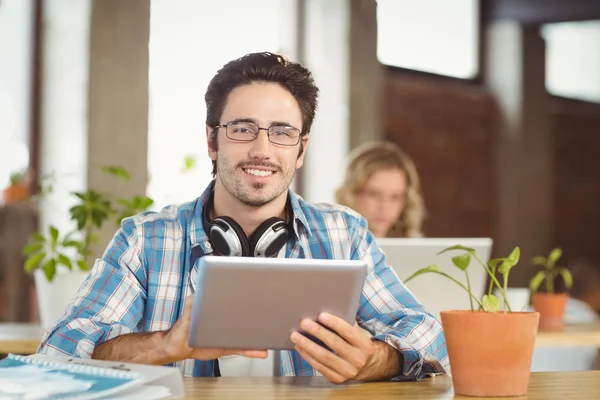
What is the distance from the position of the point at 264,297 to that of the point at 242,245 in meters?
0.54

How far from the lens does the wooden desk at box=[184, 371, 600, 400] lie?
4.96 ft

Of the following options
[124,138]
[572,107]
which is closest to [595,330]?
[124,138]

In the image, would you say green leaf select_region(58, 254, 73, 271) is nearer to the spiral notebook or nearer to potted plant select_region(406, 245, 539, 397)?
the spiral notebook

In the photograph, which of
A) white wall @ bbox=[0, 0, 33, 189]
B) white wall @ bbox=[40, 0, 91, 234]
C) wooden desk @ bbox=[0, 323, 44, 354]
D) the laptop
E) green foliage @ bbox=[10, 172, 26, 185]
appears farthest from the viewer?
white wall @ bbox=[0, 0, 33, 189]

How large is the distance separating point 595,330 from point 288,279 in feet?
6.47

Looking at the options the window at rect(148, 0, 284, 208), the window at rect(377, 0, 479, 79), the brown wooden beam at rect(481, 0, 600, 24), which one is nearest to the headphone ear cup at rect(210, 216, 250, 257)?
the window at rect(148, 0, 284, 208)

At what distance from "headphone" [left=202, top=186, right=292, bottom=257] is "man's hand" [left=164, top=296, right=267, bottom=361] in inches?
16.2

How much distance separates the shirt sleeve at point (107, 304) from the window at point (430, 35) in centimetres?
480

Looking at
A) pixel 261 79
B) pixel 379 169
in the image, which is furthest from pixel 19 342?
pixel 379 169

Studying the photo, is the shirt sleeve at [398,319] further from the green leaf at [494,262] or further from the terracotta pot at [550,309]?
the terracotta pot at [550,309]

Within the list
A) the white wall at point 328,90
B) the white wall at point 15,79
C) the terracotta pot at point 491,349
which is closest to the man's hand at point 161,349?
the terracotta pot at point 491,349

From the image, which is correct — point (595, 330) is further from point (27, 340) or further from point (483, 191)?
point (483, 191)

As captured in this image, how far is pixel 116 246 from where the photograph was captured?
2045 millimetres

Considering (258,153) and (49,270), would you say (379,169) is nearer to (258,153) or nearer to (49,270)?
(49,270)
